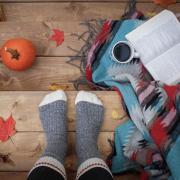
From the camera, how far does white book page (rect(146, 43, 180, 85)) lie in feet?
3.47

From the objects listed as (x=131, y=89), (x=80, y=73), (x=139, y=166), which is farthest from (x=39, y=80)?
(x=139, y=166)

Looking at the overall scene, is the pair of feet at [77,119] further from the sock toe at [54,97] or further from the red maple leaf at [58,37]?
the red maple leaf at [58,37]

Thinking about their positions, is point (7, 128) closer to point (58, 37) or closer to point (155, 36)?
point (58, 37)

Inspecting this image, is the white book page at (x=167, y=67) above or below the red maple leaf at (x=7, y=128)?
above

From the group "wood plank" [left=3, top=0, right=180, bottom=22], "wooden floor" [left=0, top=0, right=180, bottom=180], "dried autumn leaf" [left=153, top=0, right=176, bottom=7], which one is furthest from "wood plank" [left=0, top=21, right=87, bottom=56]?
"dried autumn leaf" [left=153, top=0, right=176, bottom=7]

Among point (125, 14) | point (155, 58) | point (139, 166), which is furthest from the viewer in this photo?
point (125, 14)

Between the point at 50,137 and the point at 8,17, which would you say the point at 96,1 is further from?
the point at 50,137

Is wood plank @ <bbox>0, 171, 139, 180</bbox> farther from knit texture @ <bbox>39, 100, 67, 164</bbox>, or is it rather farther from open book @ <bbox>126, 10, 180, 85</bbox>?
open book @ <bbox>126, 10, 180, 85</bbox>

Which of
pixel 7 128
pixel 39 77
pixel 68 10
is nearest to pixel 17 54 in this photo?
pixel 39 77

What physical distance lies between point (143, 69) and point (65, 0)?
519mm

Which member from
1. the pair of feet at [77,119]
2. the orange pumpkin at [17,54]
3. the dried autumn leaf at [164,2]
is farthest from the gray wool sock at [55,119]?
the dried autumn leaf at [164,2]

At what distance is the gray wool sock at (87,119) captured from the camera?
3.27ft

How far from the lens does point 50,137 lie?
1.00 meters

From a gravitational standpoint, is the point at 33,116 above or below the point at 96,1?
below
